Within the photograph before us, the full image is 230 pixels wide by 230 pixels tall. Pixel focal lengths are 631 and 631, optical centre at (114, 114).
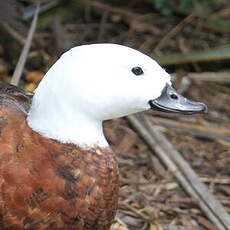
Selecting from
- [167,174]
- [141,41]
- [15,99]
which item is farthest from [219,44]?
[15,99]

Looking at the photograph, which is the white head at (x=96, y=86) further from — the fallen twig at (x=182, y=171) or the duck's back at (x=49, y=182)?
the fallen twig at (x=182, y=171)

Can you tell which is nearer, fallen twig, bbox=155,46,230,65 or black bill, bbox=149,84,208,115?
black bill, bbox=149,84,208,115

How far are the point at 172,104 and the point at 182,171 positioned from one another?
932 millimetres

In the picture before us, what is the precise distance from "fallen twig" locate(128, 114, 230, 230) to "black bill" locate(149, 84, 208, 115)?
0.76 metres

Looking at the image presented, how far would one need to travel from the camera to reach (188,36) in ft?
12.3

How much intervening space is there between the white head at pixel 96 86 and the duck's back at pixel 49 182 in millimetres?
90

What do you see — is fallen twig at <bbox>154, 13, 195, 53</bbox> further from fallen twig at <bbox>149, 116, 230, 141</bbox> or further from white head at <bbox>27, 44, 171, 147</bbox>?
white head at <bbox>27, 44, 171, 147</bbox>

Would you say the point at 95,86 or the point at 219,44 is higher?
the point at 95,86

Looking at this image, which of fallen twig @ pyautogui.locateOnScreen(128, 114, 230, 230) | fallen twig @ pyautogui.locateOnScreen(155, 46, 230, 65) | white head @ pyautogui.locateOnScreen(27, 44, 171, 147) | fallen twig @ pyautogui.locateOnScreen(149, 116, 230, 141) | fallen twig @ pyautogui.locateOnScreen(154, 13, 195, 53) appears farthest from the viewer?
fallen twig @ pyautogui.locateOnScreen(154, 13, 195, 53)

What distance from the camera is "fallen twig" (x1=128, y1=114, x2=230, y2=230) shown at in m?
2.48

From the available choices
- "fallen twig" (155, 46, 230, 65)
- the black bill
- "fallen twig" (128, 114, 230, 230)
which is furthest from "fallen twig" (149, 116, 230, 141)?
the black bill

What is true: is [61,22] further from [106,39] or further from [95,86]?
[95,86]

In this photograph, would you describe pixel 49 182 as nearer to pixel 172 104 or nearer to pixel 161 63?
pixel 172 104

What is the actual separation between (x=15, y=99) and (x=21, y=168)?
285 millimetres
